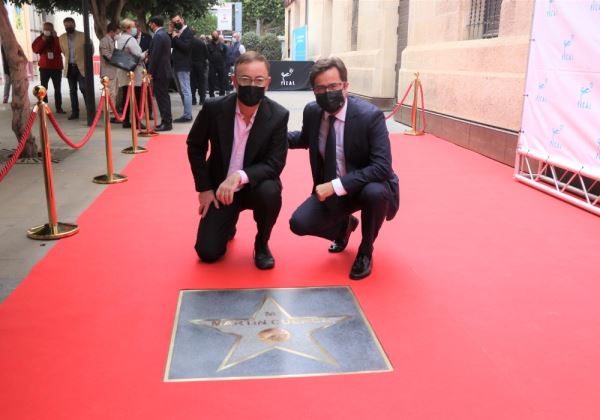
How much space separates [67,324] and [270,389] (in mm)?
1301

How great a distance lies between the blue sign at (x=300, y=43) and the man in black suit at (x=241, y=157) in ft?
84.6

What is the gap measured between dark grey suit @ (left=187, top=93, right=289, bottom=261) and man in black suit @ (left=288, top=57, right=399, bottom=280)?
0.22 m

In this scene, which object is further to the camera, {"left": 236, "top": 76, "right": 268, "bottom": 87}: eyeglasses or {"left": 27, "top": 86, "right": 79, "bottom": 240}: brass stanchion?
{"left": 27, "top": 86, "right": 79, "bottom": 240}: brass stanchion

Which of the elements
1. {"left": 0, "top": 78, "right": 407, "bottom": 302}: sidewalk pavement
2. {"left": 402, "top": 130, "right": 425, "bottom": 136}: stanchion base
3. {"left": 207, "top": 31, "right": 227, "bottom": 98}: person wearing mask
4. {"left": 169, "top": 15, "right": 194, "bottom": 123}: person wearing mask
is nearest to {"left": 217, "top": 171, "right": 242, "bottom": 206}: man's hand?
{"left": 0, "top": 78, "right": 407, "bottom": 302}: sidewalk pavement

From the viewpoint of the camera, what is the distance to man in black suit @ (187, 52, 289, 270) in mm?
3860

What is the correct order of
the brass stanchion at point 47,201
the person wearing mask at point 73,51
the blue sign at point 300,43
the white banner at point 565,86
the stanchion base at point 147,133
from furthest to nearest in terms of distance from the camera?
the blue sign at point 300,43 < the person wearing mask at point 73,51 < the stanchion base at point 147,133 < the white banner at point 565,86 < the brass stanchion at point 47,201

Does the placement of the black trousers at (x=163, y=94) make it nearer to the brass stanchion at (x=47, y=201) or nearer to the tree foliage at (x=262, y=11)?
the brass stanchion at (x=47, y=201)

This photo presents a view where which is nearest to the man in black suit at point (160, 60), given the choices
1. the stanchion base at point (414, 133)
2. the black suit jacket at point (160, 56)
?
the black suit jacket at point (160, 56)

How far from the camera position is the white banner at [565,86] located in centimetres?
558

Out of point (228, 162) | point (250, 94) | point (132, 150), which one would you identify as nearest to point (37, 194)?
point (132, 150)

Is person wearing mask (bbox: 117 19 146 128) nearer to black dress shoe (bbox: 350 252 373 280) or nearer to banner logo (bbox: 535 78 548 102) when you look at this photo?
banner logo (bbox: 535 78 548 102)

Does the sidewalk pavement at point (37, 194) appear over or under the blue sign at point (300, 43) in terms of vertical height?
under

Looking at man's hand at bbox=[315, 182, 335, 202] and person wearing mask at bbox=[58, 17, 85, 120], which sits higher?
person wearing mask at bbox=[58, 17, 85, 120]

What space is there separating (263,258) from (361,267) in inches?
26.8
